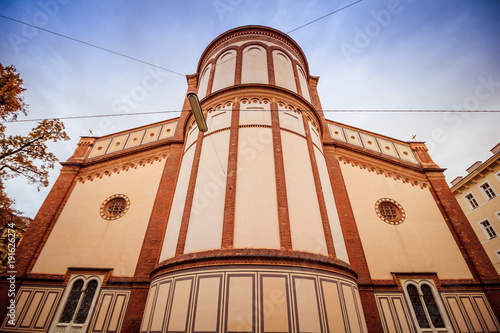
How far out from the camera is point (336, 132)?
52.6 ft

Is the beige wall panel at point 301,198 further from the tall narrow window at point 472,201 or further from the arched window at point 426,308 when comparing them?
the tall narrow window at point 472,201

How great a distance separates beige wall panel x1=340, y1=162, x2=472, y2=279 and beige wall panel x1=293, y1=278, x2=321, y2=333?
496 centimetres

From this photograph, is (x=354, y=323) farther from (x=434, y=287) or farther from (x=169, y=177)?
(x=169, y=177)

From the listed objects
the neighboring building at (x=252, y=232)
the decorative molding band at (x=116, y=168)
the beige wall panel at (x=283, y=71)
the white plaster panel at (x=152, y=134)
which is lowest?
the neighboring building at (x=252, y=232)

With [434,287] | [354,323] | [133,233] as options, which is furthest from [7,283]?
[434,287]

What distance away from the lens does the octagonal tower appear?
695 centimetres

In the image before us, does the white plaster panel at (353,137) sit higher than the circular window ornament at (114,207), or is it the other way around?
the white plaster panel at (353,137)

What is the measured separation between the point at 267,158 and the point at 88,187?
11.0 m

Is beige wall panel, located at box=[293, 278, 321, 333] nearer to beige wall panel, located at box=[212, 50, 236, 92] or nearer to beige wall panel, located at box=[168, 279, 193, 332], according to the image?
beige wall panel, located at box=[168, 279, 193, 332]

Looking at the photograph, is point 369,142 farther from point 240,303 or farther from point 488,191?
point 488,191

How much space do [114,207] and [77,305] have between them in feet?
15.1

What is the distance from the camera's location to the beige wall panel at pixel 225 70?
1362cm

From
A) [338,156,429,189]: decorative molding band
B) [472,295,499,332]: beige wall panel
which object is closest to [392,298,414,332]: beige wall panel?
[472,295,499,332]: beige wall panel

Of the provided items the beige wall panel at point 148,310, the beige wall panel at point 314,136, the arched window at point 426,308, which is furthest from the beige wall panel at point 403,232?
the beige wall panel at point 148,310
